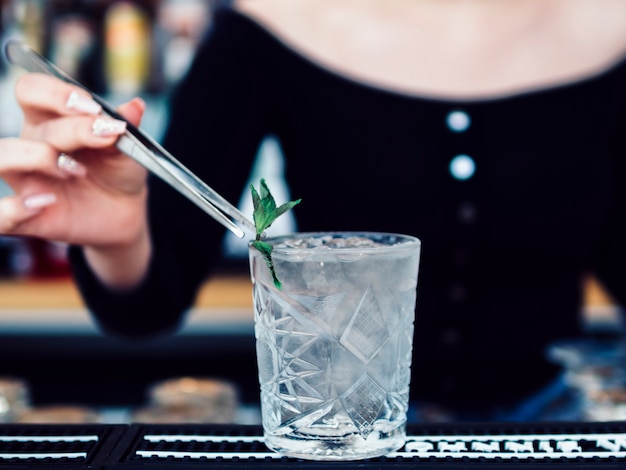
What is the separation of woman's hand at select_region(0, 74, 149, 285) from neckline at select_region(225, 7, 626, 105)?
0.52 meters

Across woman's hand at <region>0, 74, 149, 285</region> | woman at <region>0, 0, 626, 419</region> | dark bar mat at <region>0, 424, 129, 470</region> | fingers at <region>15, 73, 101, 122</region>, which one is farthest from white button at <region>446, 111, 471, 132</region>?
dark bar mat at <region>0, 424, 129, 470</region>

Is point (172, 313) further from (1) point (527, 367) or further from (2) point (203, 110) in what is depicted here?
(1) point (527, 367)

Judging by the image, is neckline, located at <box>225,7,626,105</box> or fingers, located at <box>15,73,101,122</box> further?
neckline, located at <box>225,7,626,105</box>

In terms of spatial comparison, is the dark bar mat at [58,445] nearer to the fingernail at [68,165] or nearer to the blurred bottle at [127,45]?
the fingernail at [68,165]

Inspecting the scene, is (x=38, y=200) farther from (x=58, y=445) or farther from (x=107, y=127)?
(x=58, y=445)

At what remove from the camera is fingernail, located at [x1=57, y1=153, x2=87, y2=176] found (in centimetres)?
82

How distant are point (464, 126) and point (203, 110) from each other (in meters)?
0.42

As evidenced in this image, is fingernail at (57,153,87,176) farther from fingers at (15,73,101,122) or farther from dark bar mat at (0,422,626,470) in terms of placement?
dark bar mat at (0,422,626,470)

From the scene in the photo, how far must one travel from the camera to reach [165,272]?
3.73 feet

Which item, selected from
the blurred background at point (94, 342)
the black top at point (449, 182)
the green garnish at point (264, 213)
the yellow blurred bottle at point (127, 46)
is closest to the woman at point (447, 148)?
the black top at point (449, 182)

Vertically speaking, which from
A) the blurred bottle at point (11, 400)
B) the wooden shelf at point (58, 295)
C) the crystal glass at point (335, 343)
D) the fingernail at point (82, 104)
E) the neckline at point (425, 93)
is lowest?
the crystal glass at point (335, 343)

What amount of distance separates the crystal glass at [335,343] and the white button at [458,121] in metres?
0.68

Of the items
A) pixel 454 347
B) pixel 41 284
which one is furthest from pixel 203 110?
pixel 41 284

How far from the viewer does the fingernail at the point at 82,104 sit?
0.77 metres
